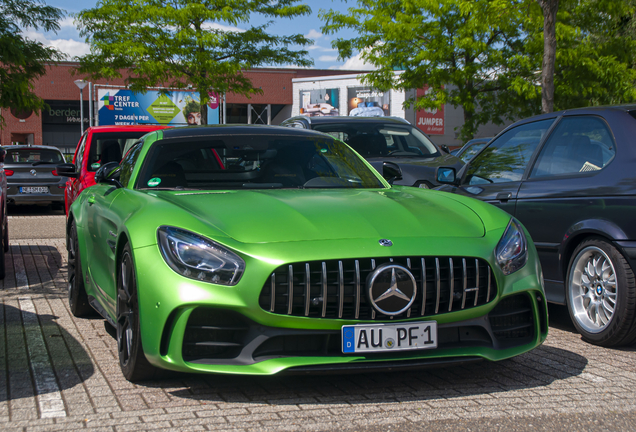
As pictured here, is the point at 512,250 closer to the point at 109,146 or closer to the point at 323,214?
the point at 323,214

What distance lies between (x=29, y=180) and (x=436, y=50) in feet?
41.8

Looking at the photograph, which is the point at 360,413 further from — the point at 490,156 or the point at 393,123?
the point at 393,123

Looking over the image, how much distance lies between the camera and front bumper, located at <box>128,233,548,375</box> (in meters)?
3.24

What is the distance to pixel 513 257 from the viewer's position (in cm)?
370

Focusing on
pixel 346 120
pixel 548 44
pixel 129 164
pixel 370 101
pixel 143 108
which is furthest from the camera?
pixel 370 101

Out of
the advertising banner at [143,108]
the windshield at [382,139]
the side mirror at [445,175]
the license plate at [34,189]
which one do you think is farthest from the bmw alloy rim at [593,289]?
the advertising banner at [143,108]

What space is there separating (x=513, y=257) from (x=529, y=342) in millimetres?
446

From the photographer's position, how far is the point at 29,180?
15992 mm

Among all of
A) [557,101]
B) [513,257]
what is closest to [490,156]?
[513,257]

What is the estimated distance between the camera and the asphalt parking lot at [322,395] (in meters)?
3.17

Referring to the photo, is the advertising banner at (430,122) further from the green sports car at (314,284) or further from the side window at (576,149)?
the green sports car at (314,284)

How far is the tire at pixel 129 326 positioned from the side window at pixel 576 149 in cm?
315

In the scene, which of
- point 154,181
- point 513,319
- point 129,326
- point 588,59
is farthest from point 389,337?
point 588,59

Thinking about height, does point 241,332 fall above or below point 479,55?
below
